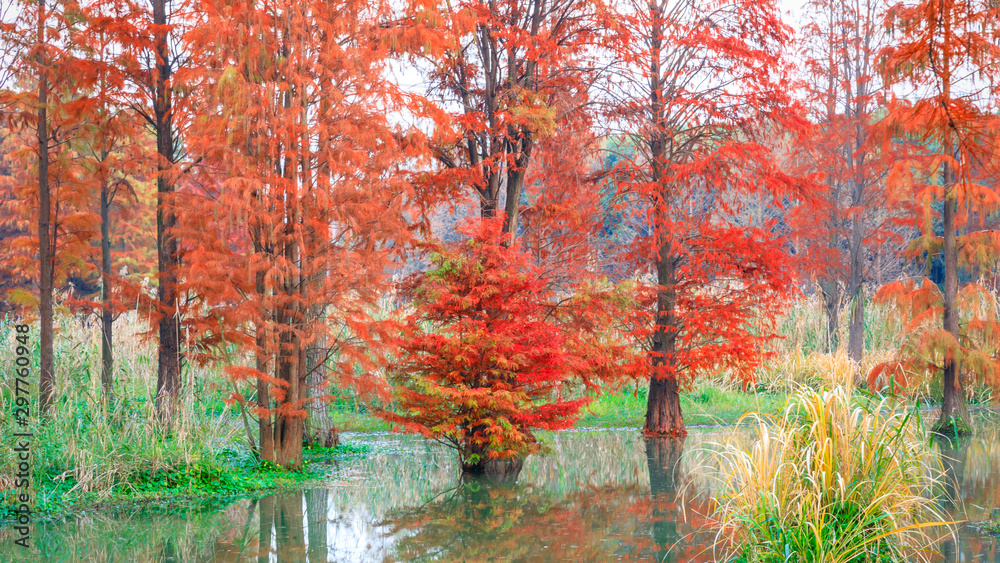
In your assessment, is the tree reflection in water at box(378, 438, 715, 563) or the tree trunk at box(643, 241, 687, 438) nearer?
the tree reflection in water at box(378, 438, 715, 563)

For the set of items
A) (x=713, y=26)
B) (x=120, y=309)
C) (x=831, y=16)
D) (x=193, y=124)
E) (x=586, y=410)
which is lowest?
(x=586, y=410)

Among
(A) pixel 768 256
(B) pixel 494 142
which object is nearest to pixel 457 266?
(B) pixel 494 142

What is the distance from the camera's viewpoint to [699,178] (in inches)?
458

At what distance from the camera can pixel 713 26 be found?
11711 mm

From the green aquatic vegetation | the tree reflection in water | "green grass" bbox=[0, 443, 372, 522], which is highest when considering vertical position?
the green aquatic vegetation

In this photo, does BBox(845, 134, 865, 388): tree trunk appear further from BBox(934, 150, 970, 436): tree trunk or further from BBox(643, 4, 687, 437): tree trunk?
BBox(643, 4, 687, 437): tree trunk

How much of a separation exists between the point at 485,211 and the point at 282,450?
13.4 ft

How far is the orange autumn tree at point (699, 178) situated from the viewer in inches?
443

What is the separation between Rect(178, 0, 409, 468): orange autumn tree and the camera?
8.54m

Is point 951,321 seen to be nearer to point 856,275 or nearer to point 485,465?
point 856,275

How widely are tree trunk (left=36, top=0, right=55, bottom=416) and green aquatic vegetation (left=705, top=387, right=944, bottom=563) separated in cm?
775

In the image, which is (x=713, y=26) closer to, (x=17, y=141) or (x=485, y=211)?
(x=485, y=211)

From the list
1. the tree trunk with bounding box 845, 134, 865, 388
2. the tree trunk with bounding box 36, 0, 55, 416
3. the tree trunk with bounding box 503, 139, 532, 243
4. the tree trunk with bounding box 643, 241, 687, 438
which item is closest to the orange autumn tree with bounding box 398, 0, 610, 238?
the tree trunk with bounding box 503, 139, 532, 243

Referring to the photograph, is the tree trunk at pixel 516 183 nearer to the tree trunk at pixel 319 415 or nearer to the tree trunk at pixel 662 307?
the tree trunk at pixel 662 307
